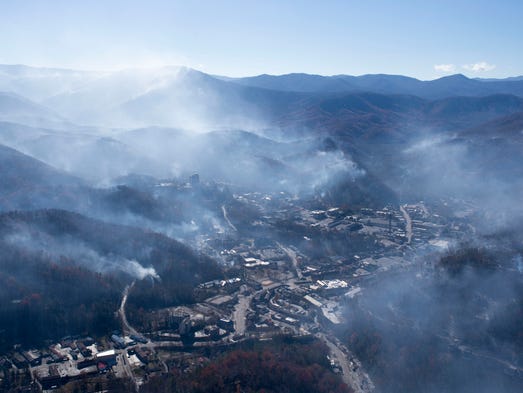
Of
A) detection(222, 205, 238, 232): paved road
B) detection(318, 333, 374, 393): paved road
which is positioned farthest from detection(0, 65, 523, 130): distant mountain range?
detection(318, 333, 374, 393): paved road

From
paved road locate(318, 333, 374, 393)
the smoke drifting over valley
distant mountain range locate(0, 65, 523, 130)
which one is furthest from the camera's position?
distant mountain range locate(0, 65, 523, 130)

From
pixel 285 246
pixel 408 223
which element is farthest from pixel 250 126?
pixel 285 246

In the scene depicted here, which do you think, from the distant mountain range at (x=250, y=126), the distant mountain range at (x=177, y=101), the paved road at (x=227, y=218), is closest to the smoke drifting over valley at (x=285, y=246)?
the paved road at (x=227, y=218)

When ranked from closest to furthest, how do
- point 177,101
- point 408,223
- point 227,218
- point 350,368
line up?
point 350,368 → point 227,218 → point 408,223 → point 177,101

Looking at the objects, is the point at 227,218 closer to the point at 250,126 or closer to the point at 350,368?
the point at 350,368

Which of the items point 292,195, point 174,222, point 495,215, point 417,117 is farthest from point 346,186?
point 417,117

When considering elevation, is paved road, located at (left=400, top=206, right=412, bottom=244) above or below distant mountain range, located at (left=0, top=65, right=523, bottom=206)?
below

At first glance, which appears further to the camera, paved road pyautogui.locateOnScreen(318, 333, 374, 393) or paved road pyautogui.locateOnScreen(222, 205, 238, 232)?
paved road pyautogui.locateOnScreen(222, 205, 238, 232)

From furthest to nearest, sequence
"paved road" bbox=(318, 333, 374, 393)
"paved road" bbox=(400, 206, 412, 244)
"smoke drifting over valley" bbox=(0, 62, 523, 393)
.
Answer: "paved road" bbox=(400, 206, 412, 244) → "smoke drifting over valley" bbox=(0, 62, 523, 393) → "paved road" bbox=(318, 333, 374, 393)

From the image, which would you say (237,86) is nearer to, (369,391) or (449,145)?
(449,145)

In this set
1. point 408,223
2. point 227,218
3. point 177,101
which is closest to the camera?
point 227,218

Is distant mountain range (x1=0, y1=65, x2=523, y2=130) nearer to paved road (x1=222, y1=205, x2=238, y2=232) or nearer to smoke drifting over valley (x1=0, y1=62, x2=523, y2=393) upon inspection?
smoke drifting over valley (x1=0, y1=62, x2=523, y2=393)

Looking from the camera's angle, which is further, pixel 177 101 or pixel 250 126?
pixel 177 101
